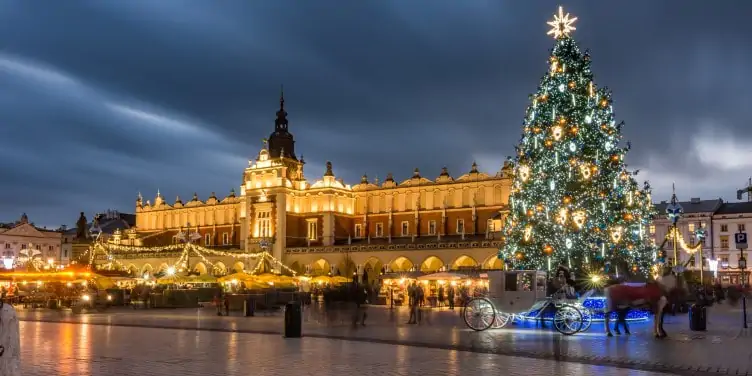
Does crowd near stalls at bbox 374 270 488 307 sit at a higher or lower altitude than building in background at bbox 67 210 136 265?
lower

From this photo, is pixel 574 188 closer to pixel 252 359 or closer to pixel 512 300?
pixel 512 300

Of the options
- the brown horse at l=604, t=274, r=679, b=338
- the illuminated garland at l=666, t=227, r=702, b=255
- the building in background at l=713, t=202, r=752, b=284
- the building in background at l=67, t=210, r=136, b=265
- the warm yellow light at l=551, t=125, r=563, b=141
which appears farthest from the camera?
the building in background at l=67, t=210, r=136, b=265

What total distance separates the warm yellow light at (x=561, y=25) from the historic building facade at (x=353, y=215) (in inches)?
1305

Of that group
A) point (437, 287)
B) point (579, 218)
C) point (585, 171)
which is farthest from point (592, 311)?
point (437, 287)

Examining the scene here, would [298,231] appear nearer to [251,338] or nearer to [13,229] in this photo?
[13,229]

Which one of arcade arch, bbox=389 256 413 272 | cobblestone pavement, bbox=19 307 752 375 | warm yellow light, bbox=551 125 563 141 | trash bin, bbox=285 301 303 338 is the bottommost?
cobblestone pavement, bbox=19 307 752 375

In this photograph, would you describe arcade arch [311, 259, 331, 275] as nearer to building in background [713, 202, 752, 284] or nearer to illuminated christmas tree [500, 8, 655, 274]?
building in background [713, 202, 752, 284]

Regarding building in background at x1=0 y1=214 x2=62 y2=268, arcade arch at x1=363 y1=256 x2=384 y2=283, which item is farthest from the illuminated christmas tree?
building in background at x1=0 y1=214 x2=62 y2=268

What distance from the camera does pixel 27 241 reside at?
3996 inches

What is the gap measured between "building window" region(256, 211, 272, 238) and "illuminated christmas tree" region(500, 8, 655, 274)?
49.7m

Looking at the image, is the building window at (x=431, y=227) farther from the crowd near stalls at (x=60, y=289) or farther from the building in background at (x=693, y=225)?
the crowd near stalls at (x=60, y=289)

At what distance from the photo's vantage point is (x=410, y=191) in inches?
2945

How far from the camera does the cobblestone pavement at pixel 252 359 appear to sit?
1294 cm

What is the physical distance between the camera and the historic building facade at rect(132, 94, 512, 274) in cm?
6750
